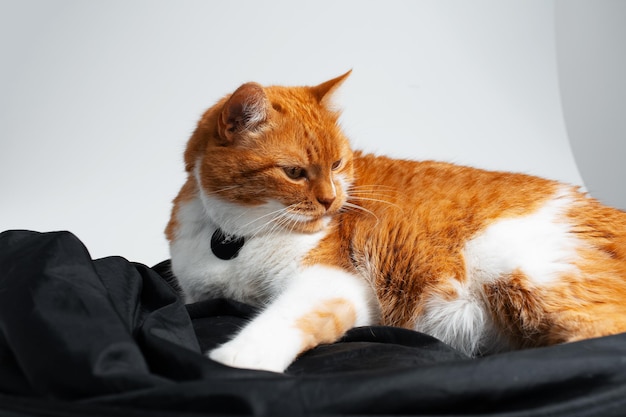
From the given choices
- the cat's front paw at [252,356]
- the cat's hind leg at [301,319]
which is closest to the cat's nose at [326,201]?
the cat's hind leg at [301,319]

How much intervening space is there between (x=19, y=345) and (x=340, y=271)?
0.75 metres

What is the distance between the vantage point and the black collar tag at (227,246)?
1638 mm

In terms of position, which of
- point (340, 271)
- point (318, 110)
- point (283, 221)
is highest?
point (318, 110)

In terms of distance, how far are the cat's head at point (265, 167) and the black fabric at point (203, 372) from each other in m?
0.33

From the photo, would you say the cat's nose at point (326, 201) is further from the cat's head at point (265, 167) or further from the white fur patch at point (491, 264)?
the white fur patch at point (491, 264)

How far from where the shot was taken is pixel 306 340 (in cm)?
135

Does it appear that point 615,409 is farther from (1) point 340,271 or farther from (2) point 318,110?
(2) point 318,110

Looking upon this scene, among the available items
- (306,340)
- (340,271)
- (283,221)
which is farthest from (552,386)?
(283,221)

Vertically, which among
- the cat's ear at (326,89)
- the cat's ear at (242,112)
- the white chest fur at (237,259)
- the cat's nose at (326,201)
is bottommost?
the white chest fur at (237,259)

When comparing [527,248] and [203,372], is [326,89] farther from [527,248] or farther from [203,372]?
[203,372]

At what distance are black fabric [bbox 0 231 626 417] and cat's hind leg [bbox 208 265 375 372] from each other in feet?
0.15

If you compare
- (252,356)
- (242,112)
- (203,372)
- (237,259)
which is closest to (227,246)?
(237,259)

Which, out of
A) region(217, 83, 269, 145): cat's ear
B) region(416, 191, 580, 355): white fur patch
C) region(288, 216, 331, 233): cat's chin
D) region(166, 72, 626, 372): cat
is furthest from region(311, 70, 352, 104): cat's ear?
region(416, 191, 580, 355): white fur patch

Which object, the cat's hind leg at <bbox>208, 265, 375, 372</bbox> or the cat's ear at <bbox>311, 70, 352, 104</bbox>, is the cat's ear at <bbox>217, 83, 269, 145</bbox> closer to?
the cat's ear at <bbox>311, 70, 352, 104</bbox>
